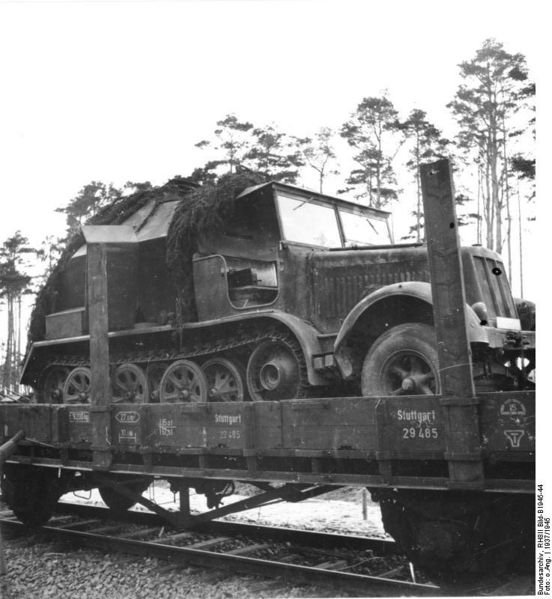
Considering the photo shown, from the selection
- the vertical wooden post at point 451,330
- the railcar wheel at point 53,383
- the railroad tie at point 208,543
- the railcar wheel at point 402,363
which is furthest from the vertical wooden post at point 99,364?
the railcar wheel at point 53,383

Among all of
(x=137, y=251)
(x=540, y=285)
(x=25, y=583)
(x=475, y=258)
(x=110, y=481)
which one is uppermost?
(x=137, y=251)

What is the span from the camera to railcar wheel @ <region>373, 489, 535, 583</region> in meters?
4.39

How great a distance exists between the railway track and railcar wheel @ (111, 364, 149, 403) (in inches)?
60.9

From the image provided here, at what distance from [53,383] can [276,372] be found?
13.9 feet

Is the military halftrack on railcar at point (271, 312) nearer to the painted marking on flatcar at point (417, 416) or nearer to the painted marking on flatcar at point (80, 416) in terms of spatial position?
the painted marking on flatcar at point (417, 416)

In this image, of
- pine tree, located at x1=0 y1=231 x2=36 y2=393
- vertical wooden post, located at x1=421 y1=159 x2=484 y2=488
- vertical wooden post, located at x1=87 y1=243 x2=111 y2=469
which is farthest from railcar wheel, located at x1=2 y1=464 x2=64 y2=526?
vertical wooden post, located at x1=421 y1=159 x2=484 y2=488

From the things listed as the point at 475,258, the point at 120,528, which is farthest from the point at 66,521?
the point at 475,258

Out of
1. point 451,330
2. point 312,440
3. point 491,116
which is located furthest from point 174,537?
point 491,116

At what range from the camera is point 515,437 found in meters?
4.02

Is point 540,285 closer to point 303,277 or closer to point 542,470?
point 542,470

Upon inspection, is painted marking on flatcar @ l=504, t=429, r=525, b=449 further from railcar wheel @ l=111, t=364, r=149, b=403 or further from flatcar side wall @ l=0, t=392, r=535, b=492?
railcar wheel @ l=111, t=364, r=149, b=403

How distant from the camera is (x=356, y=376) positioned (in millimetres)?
6727

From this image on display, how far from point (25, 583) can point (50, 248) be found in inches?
364

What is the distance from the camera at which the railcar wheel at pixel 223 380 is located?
8.16 m
